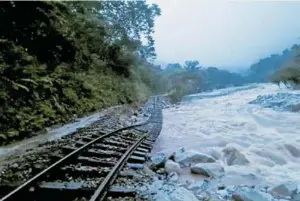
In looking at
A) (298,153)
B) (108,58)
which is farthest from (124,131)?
(108,58)

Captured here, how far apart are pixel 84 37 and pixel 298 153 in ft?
49.9

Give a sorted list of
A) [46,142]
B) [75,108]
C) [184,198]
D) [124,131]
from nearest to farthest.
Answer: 1. [184,198]
2. [46,142]
3. [124,131]
4. [75,108]

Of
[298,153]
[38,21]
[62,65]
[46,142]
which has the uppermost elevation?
[38,21]

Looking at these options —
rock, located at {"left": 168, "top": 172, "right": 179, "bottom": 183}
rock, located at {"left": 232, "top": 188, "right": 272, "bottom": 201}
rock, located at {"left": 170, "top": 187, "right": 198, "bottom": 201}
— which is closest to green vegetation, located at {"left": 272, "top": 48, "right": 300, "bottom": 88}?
rock, located at {"left": 168, "top": 172, "right": 179, "bottom": 183}

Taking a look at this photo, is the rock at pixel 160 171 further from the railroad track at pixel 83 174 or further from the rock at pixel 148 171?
the railroad track at pixel 83 174

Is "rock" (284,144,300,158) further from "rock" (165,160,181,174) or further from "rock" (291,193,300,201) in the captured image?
"rock" (165,160,181,174)

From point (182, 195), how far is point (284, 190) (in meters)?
2.04

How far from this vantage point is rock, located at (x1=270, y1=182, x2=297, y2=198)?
6.08 meters

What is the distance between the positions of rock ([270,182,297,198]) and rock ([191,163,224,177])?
136 centimetres

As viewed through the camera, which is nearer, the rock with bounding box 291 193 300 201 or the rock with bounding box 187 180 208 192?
the rock with bounding box 291 193 300 201

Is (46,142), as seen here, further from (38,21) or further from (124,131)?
(38,21)

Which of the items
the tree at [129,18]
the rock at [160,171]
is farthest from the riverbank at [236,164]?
the tree at [129,18]

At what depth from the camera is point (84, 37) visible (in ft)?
69.3

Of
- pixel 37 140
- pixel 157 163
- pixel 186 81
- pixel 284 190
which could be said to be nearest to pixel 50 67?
pixel 37 140
